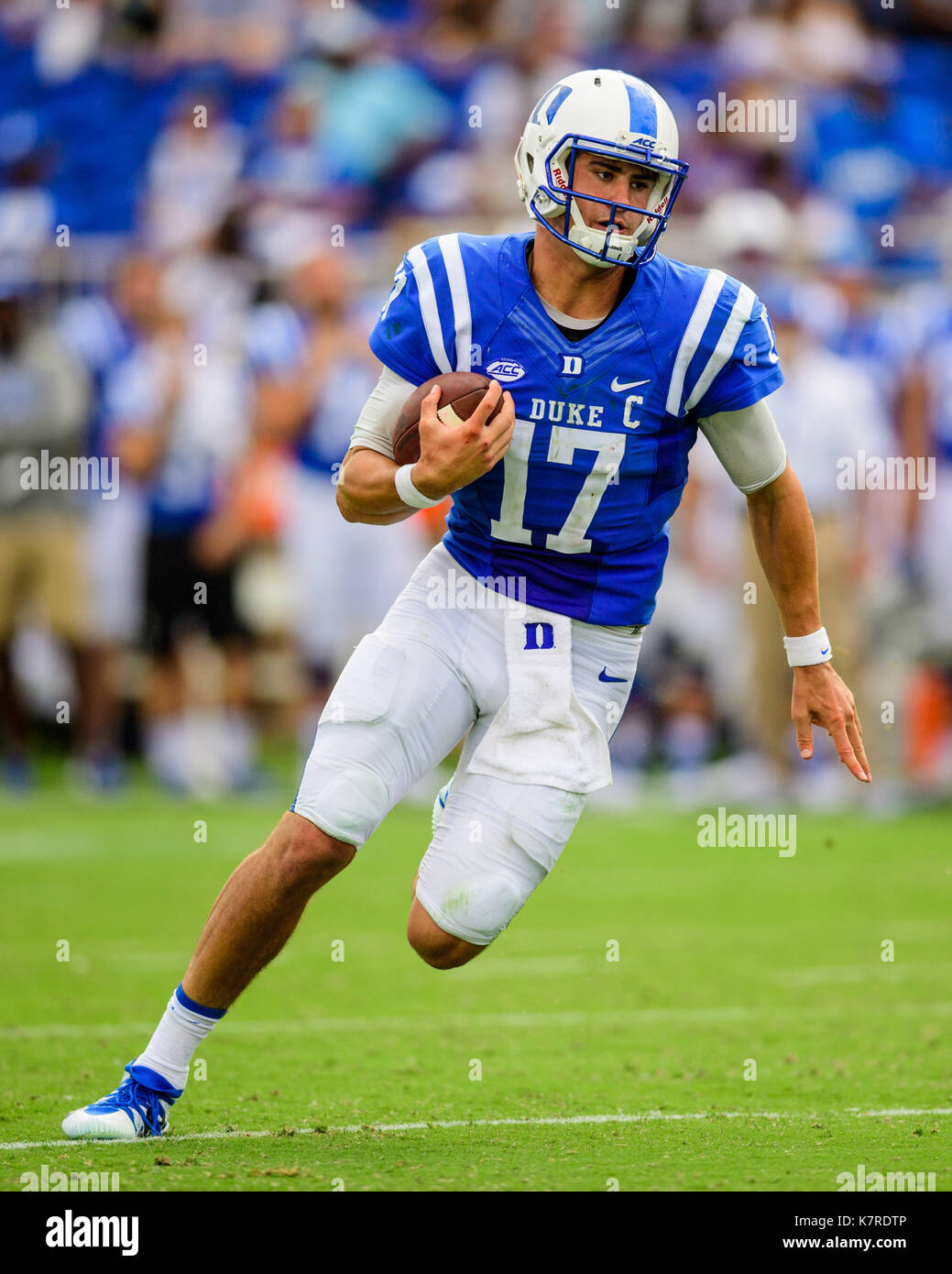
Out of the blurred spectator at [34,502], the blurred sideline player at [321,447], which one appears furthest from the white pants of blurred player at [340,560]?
the blurred spectator at [34,502]

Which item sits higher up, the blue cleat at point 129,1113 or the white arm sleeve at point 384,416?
the white arm sleeve at point 384,416

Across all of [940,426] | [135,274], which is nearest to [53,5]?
[135,274]

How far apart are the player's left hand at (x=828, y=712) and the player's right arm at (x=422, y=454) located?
0.89 meters

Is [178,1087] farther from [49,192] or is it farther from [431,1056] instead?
[49,192]

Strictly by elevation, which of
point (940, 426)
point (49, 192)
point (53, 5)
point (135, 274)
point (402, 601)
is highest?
point (53, 5)

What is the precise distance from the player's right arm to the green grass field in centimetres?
126

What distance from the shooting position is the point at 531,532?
4020 mm

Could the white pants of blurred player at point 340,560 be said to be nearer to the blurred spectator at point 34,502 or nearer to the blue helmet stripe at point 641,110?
the blurred spectator at point 34,502

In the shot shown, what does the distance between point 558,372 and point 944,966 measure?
2.93m

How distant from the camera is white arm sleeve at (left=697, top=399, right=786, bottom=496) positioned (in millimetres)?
3953

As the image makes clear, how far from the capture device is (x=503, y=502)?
4000mm

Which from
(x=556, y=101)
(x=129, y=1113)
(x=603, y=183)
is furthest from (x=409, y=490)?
(x=129, y=1113)

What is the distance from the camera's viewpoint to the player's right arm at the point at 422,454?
11.9 feet

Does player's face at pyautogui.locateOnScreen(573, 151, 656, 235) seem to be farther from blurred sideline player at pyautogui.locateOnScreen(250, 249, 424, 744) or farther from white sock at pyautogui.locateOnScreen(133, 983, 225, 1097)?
blurred sideline player at pyautogui.locateOnScreen(250, 249, 424, 744)
